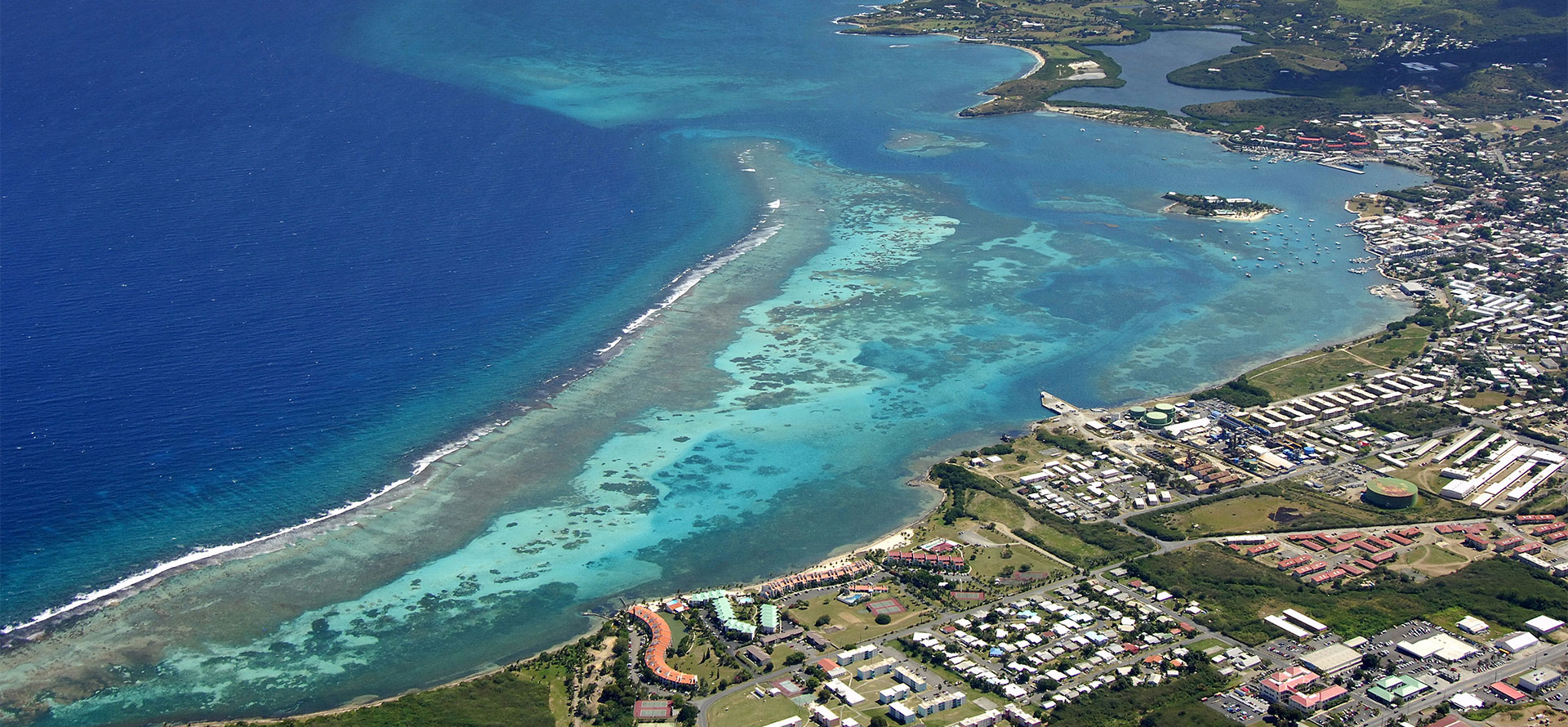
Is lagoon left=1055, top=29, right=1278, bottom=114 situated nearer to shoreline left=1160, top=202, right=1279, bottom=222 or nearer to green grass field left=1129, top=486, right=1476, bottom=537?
shoreline left=1160, top=202, right=1279, bottom=222

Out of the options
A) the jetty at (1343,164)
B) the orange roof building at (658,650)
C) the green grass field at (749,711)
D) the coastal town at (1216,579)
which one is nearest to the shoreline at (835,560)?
the coastal town at (1216,579)

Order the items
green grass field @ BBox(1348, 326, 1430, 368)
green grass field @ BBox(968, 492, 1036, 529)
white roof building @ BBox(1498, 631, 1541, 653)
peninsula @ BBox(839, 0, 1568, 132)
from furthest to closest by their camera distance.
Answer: peninsula @ BBox(839, 0, 1568, 132) → green grass field @ BBox(1348, 326, 1430, 368) → green grass field @ BBox(968, 492, 1036, 529) → white roof building @ BBox(1498, 631, 1541, 653)

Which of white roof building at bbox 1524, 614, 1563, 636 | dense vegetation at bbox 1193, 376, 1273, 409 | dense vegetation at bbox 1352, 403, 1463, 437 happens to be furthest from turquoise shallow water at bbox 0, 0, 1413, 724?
white roof building at bbox 1524, 614, 1563, 636

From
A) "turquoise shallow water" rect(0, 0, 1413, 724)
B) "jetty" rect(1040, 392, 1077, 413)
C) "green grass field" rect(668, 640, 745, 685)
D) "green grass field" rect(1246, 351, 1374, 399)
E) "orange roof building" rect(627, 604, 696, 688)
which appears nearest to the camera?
"orange roof building" rect(627, 604, 696, 688)

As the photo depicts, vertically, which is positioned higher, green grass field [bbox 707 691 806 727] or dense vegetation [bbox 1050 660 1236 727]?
green grass field [bbox 707 691 806 727]

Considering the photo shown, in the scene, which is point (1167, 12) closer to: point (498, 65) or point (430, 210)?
point (498, 65)

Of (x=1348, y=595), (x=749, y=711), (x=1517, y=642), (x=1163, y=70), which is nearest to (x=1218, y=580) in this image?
(x=1348, y=595)

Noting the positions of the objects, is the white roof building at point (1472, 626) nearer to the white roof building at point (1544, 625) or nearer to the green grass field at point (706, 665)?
the white roof building at point (1544, 625)

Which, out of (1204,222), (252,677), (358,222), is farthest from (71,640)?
(1204,222)
